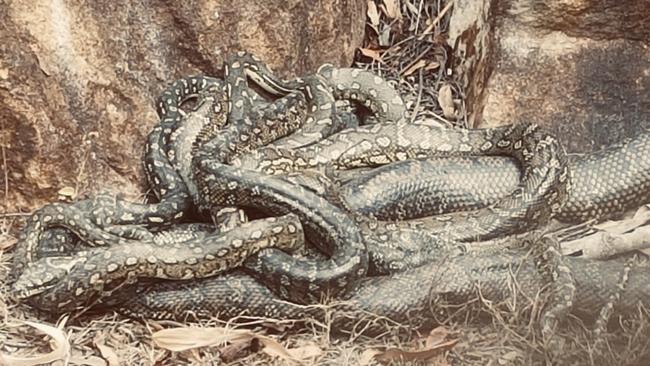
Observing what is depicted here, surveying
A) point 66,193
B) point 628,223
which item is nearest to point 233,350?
point 66,193

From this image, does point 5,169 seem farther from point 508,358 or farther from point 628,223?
point 628,223

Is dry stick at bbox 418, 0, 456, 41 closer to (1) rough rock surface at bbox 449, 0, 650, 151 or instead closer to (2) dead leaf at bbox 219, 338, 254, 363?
(1) rough rock surface at bbox 449, 0, 650, 151

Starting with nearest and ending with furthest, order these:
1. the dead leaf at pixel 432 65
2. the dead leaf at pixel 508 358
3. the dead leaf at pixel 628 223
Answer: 1. the dead leaf at pixel 508 358
2. the dead leaf at pixel 628 223
3. the dead leaf at pixel 432 65

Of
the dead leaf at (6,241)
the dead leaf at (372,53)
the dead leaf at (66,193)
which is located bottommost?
the dead leaf at (6,241)

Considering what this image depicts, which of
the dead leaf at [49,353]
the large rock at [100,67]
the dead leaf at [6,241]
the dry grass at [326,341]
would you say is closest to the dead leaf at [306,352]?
the dry grass at [326,341]

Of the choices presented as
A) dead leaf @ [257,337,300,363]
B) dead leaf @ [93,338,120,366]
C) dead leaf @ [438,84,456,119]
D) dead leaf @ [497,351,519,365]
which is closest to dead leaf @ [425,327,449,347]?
dead leaf @ [497,351,519,365]

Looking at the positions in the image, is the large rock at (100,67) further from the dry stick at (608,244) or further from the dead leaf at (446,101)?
the dry stick at (608,244)
